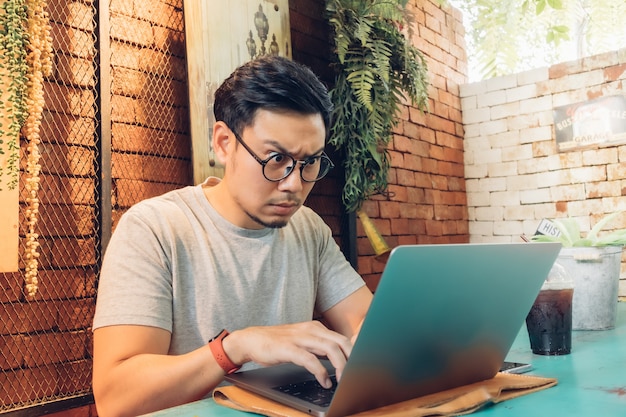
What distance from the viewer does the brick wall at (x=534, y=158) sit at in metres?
3.59

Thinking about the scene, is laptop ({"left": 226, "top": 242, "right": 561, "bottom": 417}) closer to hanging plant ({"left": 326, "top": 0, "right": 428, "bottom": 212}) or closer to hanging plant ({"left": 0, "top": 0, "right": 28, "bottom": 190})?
hanging plant ({"left": 0, "top": 0, "right": 28, "bottom": 190})

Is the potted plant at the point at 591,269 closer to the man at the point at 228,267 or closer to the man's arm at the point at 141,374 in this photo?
the man at the point at 228,267

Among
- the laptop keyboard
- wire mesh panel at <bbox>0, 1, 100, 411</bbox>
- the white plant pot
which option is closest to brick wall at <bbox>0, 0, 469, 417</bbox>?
wire mesh panel at <bbox>0, 1, 100, 411</bbox>

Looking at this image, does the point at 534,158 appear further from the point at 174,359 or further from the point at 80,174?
the point at 174,359

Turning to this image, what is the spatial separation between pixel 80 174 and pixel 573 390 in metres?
1.71

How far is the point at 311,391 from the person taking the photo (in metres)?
0.81

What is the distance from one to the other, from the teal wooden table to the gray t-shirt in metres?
Result: 0.38

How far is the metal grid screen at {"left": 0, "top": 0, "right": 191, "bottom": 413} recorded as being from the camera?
1.78m

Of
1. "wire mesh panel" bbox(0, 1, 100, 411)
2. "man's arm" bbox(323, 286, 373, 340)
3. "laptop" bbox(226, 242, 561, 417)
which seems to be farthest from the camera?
"wire mesh panel" bbox(0, 1, 100, 411)

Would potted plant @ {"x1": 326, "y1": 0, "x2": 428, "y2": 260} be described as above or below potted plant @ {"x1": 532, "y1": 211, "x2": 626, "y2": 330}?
above

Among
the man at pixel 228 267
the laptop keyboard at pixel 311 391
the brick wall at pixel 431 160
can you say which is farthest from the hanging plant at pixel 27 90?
the brick wall at pixel 431 160

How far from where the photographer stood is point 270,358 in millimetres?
890

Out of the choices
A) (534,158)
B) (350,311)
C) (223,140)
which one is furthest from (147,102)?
(534,158)

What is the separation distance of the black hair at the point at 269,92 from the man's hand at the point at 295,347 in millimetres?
594
